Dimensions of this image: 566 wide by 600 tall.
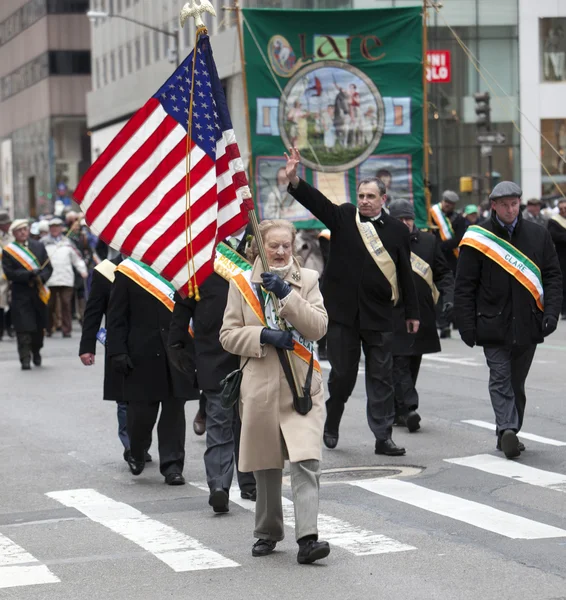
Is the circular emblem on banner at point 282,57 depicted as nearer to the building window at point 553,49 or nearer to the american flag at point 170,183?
the american flag at point 170,183

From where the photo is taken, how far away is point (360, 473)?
985 centimetres

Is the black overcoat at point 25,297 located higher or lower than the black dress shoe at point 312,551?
higher

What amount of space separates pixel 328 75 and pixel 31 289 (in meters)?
4.87

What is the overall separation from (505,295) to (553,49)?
1534 inches

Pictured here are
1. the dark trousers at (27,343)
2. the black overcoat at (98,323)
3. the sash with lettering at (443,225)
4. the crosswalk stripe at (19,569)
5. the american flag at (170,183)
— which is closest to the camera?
the crosswalk stripe at (19,569)

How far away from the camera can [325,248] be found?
55.6 ft

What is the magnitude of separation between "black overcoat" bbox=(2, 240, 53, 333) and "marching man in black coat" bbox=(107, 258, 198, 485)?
8902mm

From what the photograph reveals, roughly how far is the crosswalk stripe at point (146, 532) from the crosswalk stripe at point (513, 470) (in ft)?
8.02

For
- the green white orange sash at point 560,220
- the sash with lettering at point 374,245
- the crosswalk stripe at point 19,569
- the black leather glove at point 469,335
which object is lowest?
the crosswalk stripe at point 19,569

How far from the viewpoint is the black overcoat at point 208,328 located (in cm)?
877

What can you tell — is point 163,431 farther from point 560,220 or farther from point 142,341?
point 560,220

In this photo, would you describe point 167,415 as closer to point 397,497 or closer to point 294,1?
point 397,497

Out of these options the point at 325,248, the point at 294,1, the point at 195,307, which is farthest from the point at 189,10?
the point at 294,1

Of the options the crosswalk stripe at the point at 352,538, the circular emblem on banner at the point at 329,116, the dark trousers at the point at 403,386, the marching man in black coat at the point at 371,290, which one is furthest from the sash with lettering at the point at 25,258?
the crosswalk stripe at the point at 352,538
